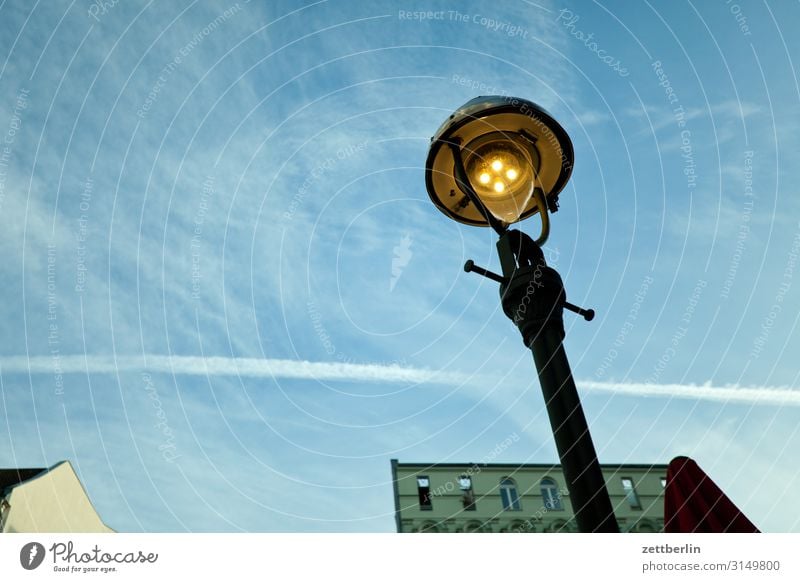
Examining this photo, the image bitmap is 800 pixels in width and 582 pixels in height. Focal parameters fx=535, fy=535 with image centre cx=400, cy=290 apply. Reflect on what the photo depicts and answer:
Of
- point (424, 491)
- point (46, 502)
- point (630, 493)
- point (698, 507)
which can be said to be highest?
point (424, 491)

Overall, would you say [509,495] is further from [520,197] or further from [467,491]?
[520,197]

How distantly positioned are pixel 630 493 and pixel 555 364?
41.3 metres

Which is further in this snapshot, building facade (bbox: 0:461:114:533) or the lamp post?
building facade (bbox: 0:461:114:533)

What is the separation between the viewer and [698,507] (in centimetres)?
302

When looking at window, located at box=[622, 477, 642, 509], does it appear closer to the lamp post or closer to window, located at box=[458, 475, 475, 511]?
window, located at box=[458, 475, 475, 511]

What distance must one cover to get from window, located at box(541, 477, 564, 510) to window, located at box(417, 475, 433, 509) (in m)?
8.13

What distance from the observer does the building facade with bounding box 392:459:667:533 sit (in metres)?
35.8

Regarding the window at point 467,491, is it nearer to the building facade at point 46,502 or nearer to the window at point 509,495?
the window at point 509,495

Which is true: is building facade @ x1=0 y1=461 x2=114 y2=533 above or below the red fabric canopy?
above

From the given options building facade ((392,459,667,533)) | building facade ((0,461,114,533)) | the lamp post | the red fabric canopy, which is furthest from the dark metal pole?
building facade ((392,459,667,533))

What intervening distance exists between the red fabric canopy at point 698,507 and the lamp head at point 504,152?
182 cm

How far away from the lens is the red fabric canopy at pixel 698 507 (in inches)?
116

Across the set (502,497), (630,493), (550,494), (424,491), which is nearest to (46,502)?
(424,491)

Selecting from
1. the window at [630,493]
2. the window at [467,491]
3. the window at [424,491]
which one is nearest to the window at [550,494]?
the window at [630,493]
